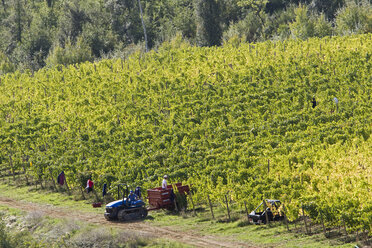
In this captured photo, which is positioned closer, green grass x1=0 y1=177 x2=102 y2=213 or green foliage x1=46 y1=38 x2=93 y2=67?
Result: green grass x1=0 y1=177 x2=102 y2=213

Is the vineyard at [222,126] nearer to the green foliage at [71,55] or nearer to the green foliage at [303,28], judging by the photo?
the green foliage at [303,28]

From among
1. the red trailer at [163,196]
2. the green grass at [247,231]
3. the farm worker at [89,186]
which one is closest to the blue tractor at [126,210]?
the red trailer at [163,196]

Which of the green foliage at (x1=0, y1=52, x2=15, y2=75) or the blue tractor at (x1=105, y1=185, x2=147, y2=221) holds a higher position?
the green foliage at (x1=0, y1=52, x2=15, y2=75)

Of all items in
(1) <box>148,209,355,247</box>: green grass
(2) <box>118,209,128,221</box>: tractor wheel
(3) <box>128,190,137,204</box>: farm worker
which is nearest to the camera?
(1) <box>148,209,355,247</box>: green grass

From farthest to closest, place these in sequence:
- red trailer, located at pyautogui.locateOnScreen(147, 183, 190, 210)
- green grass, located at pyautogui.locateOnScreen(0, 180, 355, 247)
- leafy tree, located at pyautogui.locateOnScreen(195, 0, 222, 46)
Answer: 1. leafy tree, located at pyautogui.locateOnScreen(195, 0, 222, 46)
2. red trailer, located at pyautogui.locateOnScreen(147, 183, 190, 210)
3. green grass, located at pyautogui.locateOnScreen(0, 180, 355, 247)

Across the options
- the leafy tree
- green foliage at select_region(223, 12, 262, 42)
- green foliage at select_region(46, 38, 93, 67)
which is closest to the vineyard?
green foliage at select_region(46, 38, 93, 67)

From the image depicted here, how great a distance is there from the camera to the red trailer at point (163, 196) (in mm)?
25562

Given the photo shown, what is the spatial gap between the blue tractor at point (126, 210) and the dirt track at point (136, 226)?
408 mm

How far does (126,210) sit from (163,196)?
1.90 meters

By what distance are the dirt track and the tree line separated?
36.0 meters

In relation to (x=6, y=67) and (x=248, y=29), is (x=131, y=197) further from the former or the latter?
(x=6, y=67)

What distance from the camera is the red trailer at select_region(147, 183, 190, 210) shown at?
25.6 metres

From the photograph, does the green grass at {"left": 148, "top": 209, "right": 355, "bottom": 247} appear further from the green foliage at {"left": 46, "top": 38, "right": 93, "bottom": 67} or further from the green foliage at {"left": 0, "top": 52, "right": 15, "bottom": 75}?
the green foliage at {"left": 0, "top": 52, "right": 15, "bottom": 75}

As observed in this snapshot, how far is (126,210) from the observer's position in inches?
991
